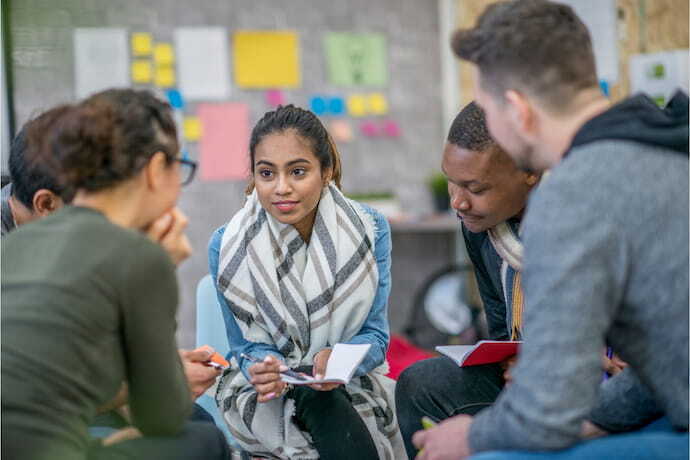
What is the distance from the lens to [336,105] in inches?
159

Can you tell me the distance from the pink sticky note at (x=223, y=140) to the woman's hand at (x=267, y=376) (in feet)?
7.12

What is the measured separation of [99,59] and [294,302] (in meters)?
2.12

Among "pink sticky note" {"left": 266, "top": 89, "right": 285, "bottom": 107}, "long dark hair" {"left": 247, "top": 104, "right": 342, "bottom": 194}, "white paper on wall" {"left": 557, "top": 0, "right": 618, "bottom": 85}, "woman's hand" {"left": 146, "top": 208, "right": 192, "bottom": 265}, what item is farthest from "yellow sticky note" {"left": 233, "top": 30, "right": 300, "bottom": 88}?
"woman's hand" {"left": 146, "top": 208, "right": 192, "bottom": 265}

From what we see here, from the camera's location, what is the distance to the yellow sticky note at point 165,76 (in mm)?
3771

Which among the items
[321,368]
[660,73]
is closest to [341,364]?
[321,368]

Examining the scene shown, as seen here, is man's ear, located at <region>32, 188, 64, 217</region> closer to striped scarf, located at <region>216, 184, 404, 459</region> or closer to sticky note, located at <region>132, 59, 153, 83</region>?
striped scarf, located at <region>216, 184, 404, 459</region>

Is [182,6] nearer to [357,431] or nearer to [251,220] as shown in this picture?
[251,220]

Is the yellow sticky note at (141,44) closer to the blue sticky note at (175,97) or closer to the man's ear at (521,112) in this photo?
the blue sticky note at (175,97)

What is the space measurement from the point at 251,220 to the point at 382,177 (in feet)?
7.06

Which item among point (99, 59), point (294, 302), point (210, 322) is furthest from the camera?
point (99, 59)

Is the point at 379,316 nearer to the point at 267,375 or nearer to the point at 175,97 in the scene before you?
the point at 267,375

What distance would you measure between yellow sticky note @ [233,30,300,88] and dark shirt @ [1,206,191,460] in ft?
8.88

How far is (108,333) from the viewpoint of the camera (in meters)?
1.23

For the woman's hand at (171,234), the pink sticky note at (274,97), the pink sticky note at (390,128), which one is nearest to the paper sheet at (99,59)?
the pink sticky note at (274,97)
